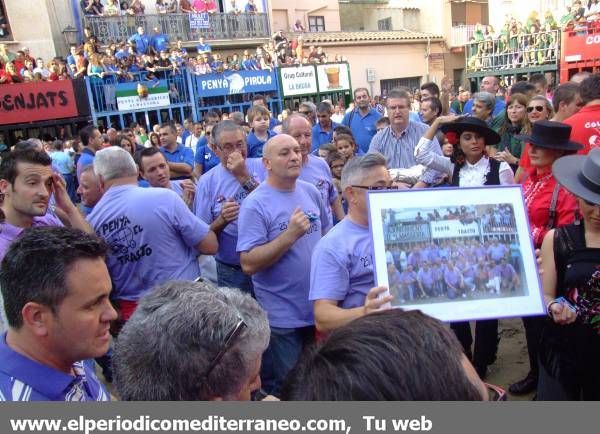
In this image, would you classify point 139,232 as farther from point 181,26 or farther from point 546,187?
point 181,26

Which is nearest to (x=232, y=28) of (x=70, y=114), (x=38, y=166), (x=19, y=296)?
(x=70, y=114)

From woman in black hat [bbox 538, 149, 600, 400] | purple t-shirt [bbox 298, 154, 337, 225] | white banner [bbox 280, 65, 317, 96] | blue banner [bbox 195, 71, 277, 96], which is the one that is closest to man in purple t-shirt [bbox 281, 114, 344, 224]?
purple t-shirt [bbox 298, 154, 337, 225]

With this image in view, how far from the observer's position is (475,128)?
11.5 ft

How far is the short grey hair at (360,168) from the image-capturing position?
2445 millimetres

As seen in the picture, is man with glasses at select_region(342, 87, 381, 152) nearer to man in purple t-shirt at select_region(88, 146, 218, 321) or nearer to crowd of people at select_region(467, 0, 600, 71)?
man in purple t-shirt at select_region(88, 146, 218, 321)

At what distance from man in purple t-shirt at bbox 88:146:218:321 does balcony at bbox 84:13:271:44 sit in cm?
1889

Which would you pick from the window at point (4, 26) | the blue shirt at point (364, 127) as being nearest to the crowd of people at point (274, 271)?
the blue shirt at point (364, 127)

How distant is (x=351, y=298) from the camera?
2387 mm

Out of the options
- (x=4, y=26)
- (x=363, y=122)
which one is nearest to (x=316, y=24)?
(x=4, y=26)

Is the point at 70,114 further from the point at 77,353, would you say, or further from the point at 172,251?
the point at 77,353

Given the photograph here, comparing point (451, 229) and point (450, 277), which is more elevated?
point (451, 229)

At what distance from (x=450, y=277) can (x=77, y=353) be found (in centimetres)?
147

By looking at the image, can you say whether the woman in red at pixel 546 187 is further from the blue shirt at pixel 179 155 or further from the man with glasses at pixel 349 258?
the blue shirt at pixel 179 155

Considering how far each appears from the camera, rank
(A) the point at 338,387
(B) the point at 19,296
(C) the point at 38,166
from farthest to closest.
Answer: (C) the point at 38,166 < (B) the point at 19,296 < (A) the point at 338,387
